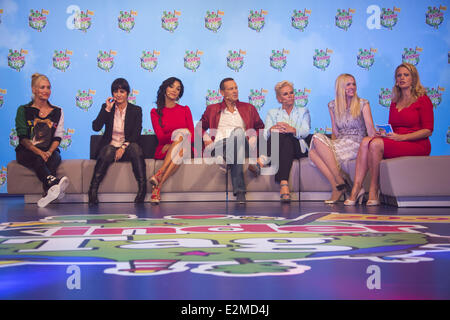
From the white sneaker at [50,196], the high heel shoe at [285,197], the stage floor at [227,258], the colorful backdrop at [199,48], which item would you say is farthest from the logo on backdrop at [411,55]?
the white sneaker at [50,196]

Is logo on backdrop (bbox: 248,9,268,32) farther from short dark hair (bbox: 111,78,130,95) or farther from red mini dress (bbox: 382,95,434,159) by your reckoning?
red mini dress (bbox: 382,95,434,159)

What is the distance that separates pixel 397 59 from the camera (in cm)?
637

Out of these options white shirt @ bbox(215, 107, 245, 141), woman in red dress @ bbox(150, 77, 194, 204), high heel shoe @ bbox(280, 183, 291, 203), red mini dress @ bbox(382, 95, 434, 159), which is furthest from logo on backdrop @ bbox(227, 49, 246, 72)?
red mini dress @ bbox(382, 95, 434, 159)

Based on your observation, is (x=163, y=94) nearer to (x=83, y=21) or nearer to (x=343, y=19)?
(x=83, y=21)

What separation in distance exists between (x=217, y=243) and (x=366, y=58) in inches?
192

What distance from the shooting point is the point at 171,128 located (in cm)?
496

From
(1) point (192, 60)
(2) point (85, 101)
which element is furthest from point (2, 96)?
(1) point (192, 60)

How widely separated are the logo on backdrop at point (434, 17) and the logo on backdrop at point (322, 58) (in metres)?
1.26

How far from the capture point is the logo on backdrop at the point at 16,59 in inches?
253

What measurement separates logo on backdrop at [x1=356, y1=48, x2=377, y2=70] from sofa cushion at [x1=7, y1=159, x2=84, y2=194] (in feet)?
11.8

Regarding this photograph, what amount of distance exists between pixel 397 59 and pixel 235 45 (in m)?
1.99

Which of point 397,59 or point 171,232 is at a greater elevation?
point 397,59
